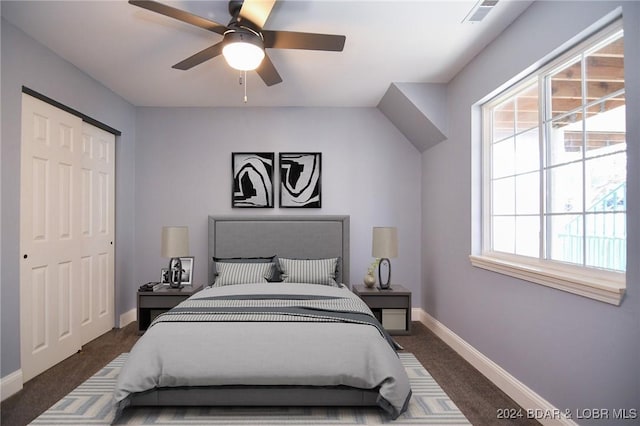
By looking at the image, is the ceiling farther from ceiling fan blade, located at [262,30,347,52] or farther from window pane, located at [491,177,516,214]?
window pane, located at [491,177,516,214]

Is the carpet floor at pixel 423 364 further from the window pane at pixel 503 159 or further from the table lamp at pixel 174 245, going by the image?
the window pane at pixel 503 159

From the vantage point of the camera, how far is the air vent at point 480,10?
96.1 inches

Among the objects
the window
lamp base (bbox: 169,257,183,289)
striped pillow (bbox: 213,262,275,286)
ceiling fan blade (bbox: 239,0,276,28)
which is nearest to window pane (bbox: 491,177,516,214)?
the window

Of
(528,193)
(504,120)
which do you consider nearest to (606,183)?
(528,193)

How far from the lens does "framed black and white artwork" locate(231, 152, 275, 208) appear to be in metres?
4.70

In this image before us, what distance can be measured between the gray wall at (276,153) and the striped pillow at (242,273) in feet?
2.55

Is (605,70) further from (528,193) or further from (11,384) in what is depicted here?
(11,384)

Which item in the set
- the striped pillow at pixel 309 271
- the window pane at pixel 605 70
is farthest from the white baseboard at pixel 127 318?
the window pane at pixel 605 70

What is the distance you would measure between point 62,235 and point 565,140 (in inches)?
153

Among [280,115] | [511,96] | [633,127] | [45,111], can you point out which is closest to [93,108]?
[45,111]

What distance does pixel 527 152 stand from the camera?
279cm

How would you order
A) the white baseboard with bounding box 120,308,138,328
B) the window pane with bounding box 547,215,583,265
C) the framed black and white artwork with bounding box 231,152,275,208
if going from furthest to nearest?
the framed black and white artwork with bounding box 231,152,275,208 → the white baseboard with bounding box 120,308,138,328 → the window pane with bounding box 547,215,583,265

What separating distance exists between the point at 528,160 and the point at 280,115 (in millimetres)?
2891

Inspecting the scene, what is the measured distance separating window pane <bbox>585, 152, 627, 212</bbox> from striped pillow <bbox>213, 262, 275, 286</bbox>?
2876 mm
